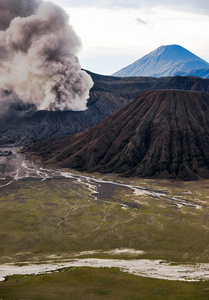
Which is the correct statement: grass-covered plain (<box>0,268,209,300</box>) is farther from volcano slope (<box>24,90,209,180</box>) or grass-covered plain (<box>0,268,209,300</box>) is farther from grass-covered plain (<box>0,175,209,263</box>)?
volcano slope (<box>24,90,209,180</box>)

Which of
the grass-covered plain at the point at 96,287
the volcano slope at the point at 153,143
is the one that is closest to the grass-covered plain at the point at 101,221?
the grass-covered plain at the point at 96,287

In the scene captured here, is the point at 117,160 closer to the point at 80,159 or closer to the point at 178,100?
the point at 80,159

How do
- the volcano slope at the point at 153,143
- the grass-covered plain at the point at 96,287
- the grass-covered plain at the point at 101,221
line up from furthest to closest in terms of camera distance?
the volcano slope at the point at 153,143
the grass-covered plain at the point at 101,221
the grass-covered plain at the point at 96,287

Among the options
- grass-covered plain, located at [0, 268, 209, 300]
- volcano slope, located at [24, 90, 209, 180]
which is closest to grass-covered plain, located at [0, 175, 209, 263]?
grass-covered plain, located at [0, 268, 209, 300]

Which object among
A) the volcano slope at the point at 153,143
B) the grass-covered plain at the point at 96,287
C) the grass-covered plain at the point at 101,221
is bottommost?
the grass-covered plain at the point at 101,221

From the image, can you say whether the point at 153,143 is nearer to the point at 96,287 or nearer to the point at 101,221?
the point at 101,221

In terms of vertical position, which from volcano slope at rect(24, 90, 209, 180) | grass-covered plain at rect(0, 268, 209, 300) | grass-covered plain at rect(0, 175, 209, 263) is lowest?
grass-covered plain at rect(0, 175, 209, 263)

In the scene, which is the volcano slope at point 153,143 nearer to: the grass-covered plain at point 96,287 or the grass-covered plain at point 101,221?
the grass-covered plain at point 101,221
